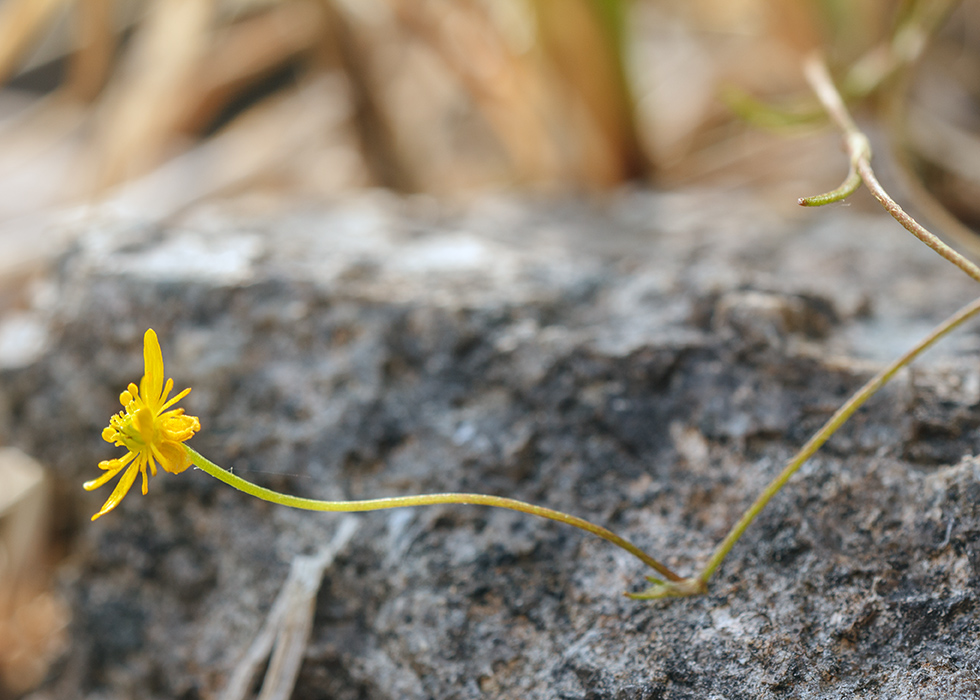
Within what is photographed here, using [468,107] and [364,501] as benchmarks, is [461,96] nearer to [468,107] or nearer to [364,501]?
[468,107]

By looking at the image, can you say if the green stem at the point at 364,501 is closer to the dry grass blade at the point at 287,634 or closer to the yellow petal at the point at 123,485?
the yellow petal at the point at 123,485

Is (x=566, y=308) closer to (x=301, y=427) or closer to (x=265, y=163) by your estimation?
(x=301, y=427)

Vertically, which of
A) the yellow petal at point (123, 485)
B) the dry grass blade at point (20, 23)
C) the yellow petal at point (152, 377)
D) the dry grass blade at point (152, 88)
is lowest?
the yellow petal at point (123, 485)

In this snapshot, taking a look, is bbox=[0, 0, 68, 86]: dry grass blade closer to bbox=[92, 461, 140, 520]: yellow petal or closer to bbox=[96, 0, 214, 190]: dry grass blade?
bbox=[96, 0, 214, 190]: dry grass blade

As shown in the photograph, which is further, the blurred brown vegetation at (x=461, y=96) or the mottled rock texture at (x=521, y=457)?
the blurred brown vegetation at (x=461, y=96)

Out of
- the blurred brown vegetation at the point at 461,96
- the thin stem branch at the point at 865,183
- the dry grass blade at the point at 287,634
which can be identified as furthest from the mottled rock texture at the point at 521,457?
the blurred brown vegetation at the point at 461,96

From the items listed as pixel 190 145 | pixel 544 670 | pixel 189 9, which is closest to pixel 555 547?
pixel 544 670

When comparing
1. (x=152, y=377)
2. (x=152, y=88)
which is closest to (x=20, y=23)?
(x=152, y=88)
